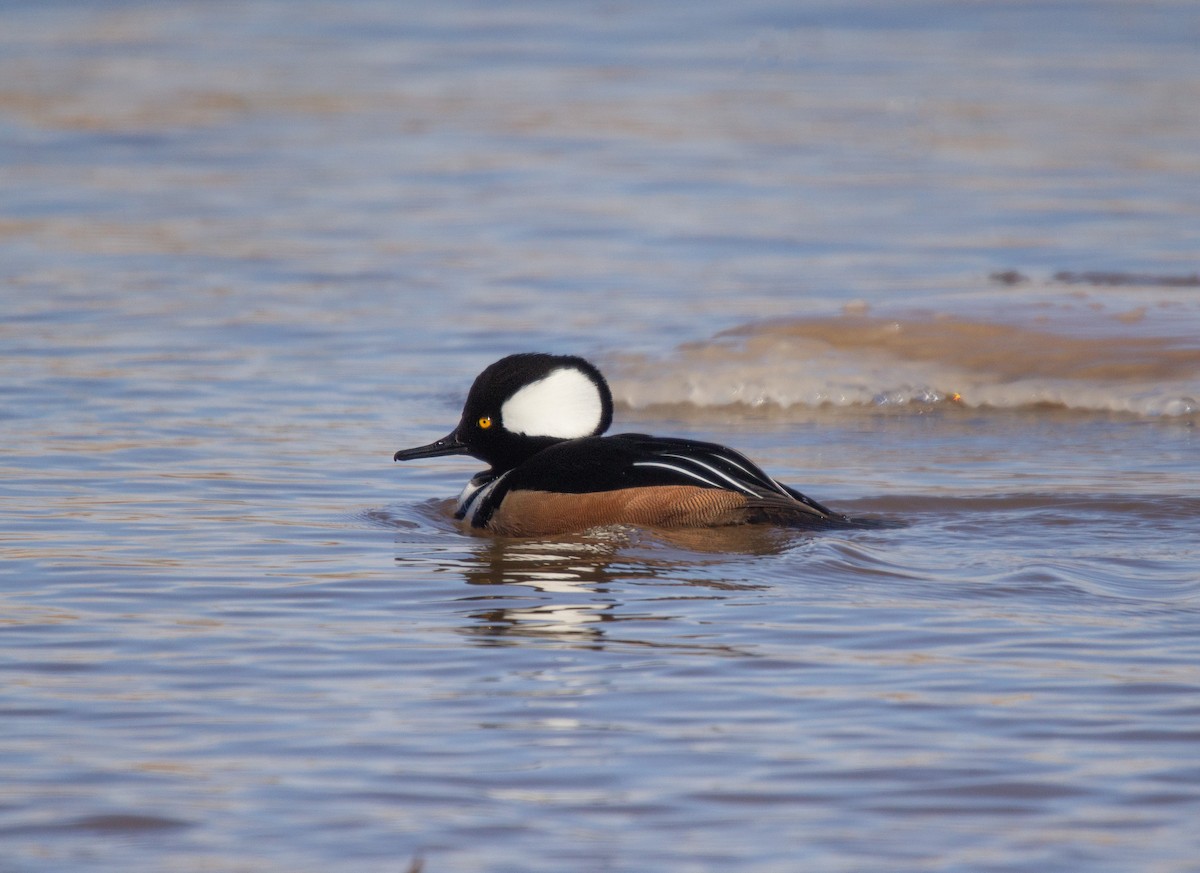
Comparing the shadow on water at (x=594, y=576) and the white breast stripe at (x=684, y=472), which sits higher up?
the white breast stripe at (x=684, y=472)

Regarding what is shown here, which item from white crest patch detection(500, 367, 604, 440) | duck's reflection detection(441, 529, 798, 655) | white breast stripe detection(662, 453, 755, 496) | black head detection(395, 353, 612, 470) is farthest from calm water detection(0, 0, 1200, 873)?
white crest patch detection(500, 367, 604, 440)

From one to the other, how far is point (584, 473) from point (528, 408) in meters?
0.68

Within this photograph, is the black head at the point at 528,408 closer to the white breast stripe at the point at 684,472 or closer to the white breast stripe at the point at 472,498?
the white breast stripe at the point at 472,498

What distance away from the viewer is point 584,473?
6961 mm

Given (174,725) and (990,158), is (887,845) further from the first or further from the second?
(990,158)

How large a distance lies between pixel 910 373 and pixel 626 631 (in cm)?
532

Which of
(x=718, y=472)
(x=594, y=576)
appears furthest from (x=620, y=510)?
(x=594, y=576)

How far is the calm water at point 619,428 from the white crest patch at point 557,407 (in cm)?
56

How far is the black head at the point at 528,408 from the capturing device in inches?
295

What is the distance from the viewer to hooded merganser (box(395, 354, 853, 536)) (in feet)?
22.3

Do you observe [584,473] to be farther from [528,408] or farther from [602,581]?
[602,581]

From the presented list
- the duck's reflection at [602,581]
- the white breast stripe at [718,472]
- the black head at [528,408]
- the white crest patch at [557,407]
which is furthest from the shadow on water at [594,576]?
the white crest patch at [557,407]

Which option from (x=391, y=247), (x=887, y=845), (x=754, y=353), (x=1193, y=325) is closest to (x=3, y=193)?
(x=391, y=247)

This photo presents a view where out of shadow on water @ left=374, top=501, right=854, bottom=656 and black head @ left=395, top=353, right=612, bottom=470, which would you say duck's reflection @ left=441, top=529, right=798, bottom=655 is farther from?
black head @ left=395, top=353, right=612, bottom=470
